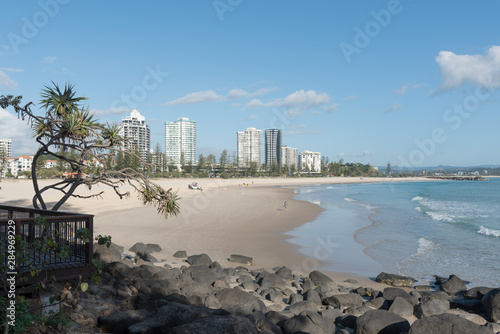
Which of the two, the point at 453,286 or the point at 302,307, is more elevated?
the point at 302,307

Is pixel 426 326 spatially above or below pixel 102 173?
below

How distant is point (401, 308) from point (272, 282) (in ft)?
11.0

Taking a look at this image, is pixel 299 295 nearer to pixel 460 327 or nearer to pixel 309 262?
pixel 460 327

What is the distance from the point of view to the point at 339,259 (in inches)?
592

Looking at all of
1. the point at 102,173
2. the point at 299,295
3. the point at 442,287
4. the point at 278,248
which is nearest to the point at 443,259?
the point at 442,287

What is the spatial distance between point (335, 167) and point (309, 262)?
172m

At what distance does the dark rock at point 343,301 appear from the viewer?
923 centimetres

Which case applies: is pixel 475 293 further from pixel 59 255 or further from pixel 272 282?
pixel 59 255

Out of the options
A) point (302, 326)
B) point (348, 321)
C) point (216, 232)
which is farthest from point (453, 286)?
point (216, 232)

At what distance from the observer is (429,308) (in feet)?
29.2

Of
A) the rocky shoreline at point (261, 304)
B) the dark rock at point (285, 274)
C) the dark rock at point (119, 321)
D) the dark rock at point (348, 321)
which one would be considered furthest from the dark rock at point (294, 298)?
the dark rock at point (119, 321)

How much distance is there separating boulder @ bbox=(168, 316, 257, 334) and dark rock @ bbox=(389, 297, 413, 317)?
15.7 ft

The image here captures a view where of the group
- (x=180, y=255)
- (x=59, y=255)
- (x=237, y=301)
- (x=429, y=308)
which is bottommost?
(x=429, y=308)

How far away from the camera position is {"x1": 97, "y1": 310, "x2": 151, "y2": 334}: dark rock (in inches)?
227
